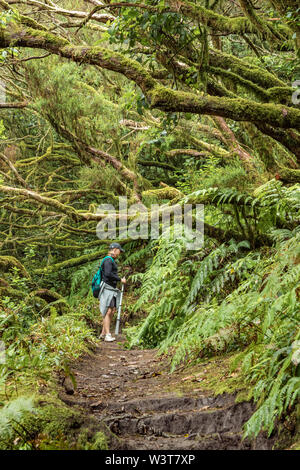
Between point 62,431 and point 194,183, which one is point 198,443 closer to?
point 62,431

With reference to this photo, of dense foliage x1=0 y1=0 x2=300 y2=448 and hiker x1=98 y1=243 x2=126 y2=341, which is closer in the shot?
dense foliage x1=0 y1=0 x2=300 y2=448

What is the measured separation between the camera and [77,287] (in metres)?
13.8

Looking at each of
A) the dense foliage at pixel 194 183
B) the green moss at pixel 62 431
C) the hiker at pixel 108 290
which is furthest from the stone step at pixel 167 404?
the hiker at pixel 108 290

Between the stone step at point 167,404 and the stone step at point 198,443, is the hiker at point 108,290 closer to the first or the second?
the stone step at point 167,404

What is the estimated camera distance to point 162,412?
3.28 metres

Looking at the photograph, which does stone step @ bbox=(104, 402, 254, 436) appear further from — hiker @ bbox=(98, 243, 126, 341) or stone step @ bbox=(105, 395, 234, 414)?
hiker @ bbox=(98, 243, 126, 341)

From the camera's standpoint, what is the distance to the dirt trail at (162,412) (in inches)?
104

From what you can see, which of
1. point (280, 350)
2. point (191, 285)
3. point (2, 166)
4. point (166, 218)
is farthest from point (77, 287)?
point (280, 350)

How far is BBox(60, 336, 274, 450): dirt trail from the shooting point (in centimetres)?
264

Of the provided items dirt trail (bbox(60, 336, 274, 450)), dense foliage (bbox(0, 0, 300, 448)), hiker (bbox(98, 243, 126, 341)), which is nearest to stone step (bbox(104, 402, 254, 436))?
dirt trail (bbox(60, 336, 274, 450))

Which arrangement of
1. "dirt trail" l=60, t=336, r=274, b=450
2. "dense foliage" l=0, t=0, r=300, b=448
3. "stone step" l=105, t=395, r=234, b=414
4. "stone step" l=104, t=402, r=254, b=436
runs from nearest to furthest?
"dirt trail" l=60, t=336, r=274, b=450
"stone step" l=104, t=402, r=254, b=436
"stone step" l=105, t=395, r=234, b=414
"dense foliage" l=0, t=0, r=300, b=448

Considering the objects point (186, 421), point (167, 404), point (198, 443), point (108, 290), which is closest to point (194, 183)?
point (108, 290)

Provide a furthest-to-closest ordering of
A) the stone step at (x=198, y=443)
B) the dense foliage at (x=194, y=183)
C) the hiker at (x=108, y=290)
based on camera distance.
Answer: the hiker at (x=108, y=290)
the dense foliage at (x=194, y=183)
the stone step at (x=198, y=443)

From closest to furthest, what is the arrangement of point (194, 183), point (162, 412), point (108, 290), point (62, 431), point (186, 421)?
1. point (62, 431)
2. point (186, 421)
3. point (162, 412)
4. point (108, 290)
5. point (194, 183)
